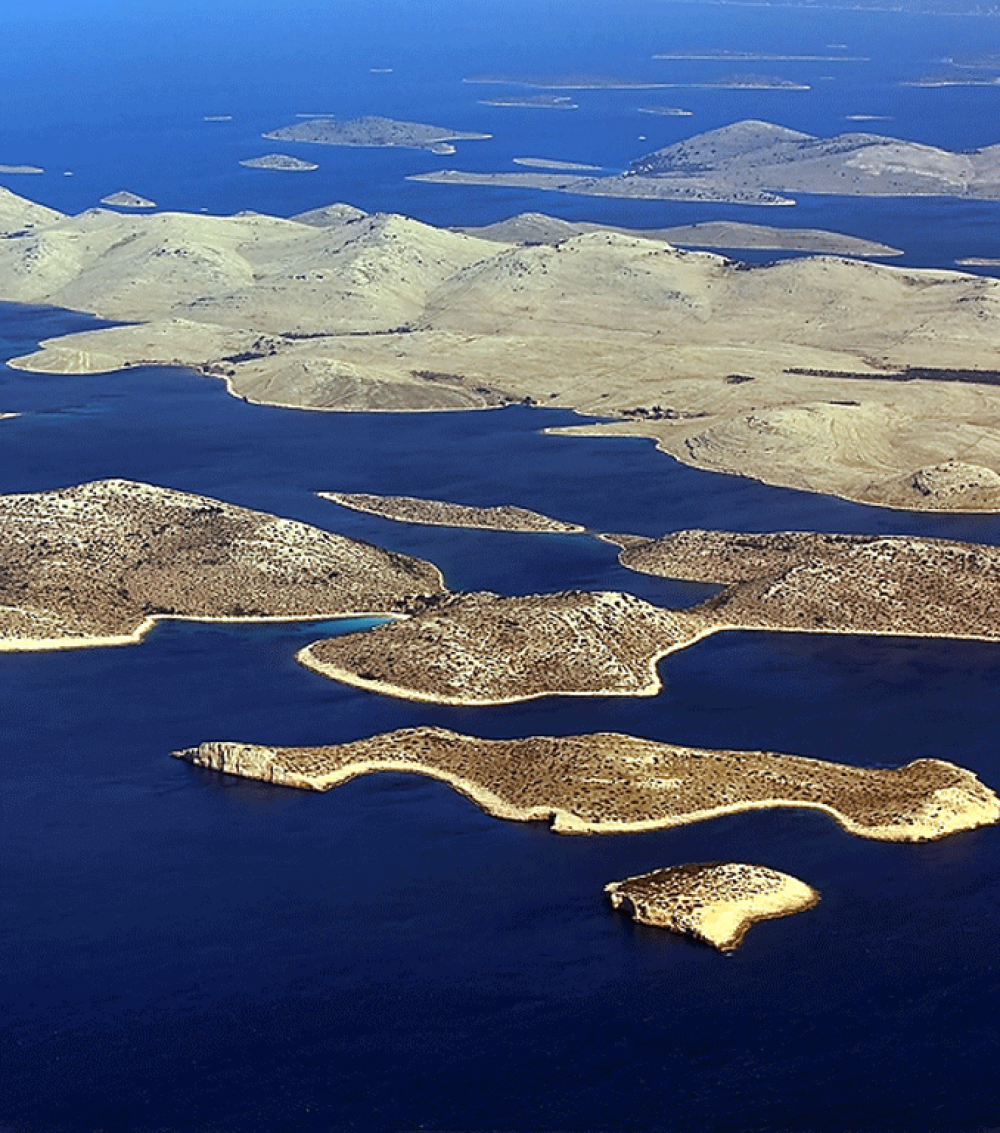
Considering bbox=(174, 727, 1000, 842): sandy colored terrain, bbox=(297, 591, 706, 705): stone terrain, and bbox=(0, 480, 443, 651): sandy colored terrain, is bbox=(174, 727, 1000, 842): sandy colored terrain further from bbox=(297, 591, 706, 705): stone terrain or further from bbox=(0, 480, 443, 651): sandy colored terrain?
bbox=(0, 480, 443, 651): sandy colored terrain

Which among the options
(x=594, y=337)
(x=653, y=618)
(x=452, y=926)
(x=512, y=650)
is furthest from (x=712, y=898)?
(x=594, y=337)

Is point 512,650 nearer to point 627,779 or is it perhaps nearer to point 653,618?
point 653,618

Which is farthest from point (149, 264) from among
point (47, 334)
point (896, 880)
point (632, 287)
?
point (896, 880)

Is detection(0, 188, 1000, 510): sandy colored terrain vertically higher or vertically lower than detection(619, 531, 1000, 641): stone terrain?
lower

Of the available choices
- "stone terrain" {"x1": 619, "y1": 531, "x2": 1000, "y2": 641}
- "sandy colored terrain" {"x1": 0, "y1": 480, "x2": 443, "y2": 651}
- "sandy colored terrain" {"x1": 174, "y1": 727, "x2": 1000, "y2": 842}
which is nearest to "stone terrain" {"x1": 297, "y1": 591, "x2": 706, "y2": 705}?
"stone terrain" {"x1": 619, "y1": 531, "x2": 1000, "y2": 641}

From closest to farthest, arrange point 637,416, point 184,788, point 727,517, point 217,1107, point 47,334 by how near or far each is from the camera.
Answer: point 217,1107, point 184,788, point 727,517, point 637,416, point 47,334

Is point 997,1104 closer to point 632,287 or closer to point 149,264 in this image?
point 632,287
